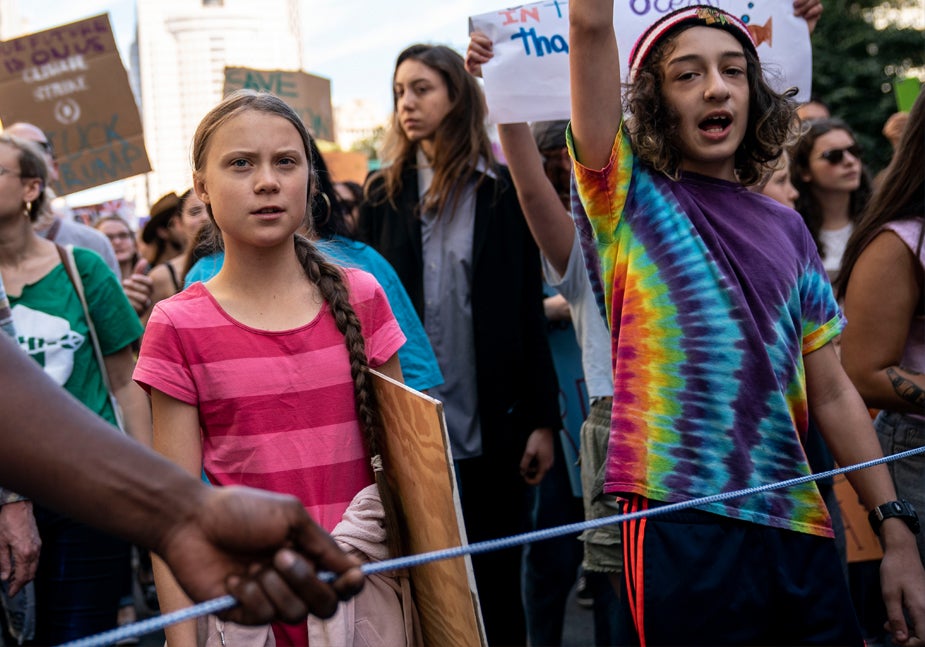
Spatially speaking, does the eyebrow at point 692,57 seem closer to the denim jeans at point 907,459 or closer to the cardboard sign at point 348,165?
the denim jeans at point 907,459

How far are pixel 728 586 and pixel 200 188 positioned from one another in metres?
1.41

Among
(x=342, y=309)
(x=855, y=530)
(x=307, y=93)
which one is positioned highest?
(x=307, y=93)

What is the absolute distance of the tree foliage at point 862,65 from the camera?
24.5 meters

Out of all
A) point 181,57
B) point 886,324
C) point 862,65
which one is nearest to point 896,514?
point 886,324

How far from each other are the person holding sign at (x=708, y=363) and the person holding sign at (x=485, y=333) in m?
1.53

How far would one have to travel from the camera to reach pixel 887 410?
304 cm

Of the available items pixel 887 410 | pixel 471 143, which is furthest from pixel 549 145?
pixel 887 410

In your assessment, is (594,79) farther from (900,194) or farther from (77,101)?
(77,101)

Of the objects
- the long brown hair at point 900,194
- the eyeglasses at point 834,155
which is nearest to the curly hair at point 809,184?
the eyeglasses at point 834,155

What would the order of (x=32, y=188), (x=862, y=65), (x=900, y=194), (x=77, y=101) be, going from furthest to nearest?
(x=862, y=65) → (x=77, y=101) → (x=32, y=188) → (x=900, y=194)

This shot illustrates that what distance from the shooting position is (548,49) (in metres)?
3.61

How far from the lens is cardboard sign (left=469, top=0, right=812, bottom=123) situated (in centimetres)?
351

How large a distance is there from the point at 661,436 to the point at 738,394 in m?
0.18

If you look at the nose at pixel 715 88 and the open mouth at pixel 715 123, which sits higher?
the nose at pixel 715 88
